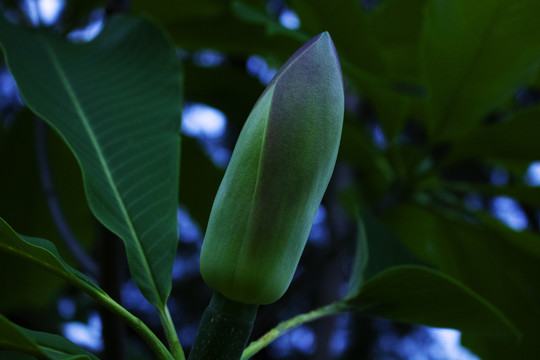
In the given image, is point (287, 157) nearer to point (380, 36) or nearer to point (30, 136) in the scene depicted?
point (380, 36)

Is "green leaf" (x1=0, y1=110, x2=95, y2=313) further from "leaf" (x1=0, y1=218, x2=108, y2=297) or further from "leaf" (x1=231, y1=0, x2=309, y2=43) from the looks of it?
"leaf" (x1=0, y1=218, x2=108, y2=297)

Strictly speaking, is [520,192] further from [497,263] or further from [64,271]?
[64,271]

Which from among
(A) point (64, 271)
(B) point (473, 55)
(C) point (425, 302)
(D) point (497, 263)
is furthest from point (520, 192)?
(A) point (64, 271)

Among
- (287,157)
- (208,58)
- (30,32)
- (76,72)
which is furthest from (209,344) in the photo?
(208,58)

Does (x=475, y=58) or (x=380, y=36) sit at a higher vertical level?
(x=380, y=36)

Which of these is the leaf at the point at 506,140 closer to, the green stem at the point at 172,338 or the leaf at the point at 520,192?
the leaf at the point at 520,192

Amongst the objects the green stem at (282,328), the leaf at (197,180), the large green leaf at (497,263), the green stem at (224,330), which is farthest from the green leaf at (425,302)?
the leaf at (197,180)
